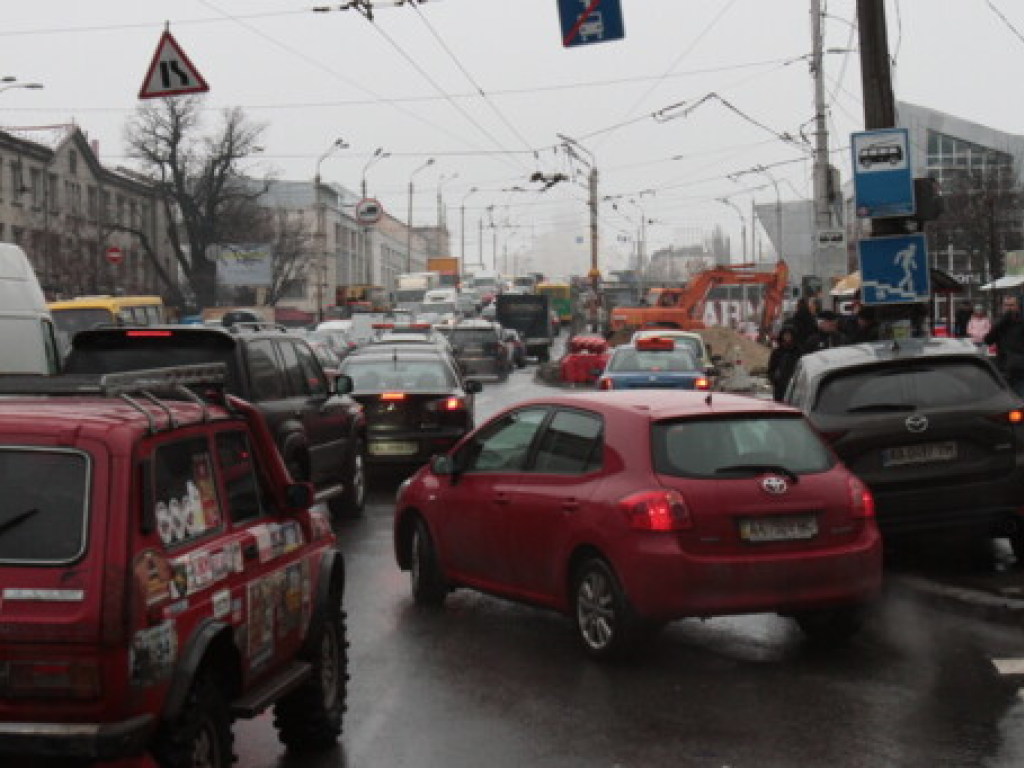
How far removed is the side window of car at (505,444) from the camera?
344 inches

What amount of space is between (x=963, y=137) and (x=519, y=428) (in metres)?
83.9

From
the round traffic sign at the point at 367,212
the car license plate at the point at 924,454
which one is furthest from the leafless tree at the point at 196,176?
the car license plate at the point at 924,454

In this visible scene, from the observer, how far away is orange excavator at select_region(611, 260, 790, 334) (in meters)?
47.3

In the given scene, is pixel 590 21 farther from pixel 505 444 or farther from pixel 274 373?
pixel 505 444

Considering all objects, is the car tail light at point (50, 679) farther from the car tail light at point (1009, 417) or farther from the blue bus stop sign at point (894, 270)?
the blue bus stop sign at point (894, 270)

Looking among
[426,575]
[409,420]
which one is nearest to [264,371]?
[426,575]

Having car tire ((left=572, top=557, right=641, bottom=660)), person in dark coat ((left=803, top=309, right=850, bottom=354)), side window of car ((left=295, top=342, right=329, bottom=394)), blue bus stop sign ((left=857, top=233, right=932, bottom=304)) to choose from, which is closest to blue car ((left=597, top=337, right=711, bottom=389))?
person in dark coat ((left=803, top=309, right=850, bottom=354))

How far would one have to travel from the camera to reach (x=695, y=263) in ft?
427

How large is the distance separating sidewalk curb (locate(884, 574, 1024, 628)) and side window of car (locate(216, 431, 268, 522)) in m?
5.02

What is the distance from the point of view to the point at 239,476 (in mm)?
5609

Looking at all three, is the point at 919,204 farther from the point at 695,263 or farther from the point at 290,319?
the point at 695,263

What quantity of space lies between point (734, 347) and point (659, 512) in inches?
1481

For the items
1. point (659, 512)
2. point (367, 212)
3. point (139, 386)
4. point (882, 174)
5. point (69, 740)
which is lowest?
point (69, 740)

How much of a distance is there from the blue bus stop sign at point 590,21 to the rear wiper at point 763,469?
36.2ft
